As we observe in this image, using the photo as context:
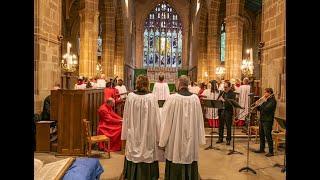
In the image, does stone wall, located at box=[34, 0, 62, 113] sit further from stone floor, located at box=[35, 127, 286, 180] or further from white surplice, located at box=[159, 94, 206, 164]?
white surplice, located at box=[159, 94, 206, 164]

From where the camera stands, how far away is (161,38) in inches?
1426

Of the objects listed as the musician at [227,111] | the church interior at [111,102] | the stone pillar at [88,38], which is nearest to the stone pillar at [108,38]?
the church interior at [111,102]

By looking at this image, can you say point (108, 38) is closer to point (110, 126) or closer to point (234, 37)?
point (234, 37)

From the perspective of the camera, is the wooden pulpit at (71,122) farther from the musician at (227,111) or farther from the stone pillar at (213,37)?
the stone pillar at (213,37)

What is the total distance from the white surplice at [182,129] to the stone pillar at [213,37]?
16.2m

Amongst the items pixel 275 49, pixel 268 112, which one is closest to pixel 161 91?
pixel 275 49

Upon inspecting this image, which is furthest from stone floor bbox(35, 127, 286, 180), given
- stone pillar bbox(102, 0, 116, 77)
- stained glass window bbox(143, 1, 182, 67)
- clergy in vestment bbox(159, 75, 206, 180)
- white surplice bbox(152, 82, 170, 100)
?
stained glass window bbox(143, 1, 182, 67)

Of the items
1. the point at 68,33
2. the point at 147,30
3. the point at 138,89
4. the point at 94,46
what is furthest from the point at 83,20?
the point at 147,30

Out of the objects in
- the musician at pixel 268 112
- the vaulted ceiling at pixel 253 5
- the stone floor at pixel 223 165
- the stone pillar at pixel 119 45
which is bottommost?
the stone floor at pixel 223 165

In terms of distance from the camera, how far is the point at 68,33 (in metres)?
30.7

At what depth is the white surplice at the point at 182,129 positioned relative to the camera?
5.68m

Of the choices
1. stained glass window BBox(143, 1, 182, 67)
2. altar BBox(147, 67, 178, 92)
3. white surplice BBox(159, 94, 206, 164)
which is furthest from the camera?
stained glass window BBox(143, 1, 182, 67)

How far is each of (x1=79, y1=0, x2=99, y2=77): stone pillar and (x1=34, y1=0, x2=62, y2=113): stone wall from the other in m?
4.88

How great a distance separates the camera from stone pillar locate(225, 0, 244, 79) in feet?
53.0
